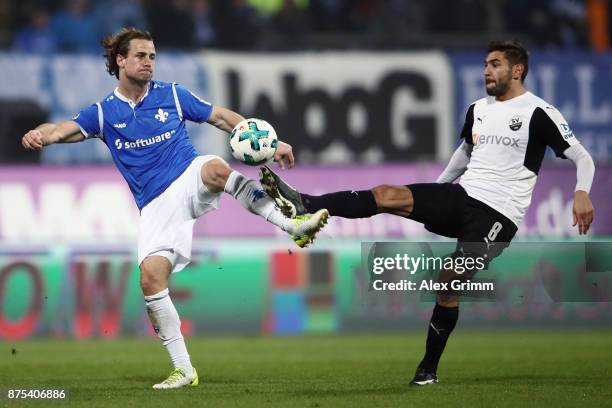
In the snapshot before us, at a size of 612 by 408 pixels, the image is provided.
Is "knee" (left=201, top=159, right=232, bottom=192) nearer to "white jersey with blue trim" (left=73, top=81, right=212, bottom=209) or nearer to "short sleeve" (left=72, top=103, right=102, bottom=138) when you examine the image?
"white jersey with blue trim" (left=73, top=81, right=212, bottom=209)

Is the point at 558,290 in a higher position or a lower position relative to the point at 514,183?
lower

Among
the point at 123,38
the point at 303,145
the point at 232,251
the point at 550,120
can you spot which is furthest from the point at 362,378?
the point at 303,145

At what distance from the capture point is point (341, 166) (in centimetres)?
1686

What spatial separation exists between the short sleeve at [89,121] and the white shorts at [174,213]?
69 cm

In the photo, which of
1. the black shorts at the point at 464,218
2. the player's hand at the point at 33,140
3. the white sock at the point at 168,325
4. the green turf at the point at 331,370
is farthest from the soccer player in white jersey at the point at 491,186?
the player's hand at the point at 33,140

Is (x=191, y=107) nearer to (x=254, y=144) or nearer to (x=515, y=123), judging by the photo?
(x=254, y=144)

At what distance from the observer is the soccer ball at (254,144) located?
889cm

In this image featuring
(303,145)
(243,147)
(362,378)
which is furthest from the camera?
(303,145)

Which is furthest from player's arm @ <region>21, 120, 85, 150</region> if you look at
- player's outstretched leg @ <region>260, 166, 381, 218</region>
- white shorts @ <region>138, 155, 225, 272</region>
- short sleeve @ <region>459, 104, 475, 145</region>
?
short sleeve @ <region>459, 104, 475, 145</region>

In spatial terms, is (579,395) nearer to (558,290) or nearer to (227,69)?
(558,290)

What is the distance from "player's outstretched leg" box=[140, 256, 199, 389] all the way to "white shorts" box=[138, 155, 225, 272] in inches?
3.5

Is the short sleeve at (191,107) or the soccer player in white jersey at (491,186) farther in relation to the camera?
the short sleeve at (191,107)

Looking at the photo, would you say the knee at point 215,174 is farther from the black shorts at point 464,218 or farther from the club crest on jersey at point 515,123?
the club crest on jersey at point 515,123

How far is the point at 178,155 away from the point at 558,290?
7787mm
